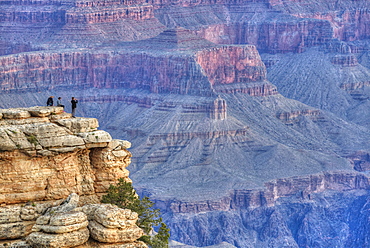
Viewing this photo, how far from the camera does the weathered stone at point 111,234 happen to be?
4488cm

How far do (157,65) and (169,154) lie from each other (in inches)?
562

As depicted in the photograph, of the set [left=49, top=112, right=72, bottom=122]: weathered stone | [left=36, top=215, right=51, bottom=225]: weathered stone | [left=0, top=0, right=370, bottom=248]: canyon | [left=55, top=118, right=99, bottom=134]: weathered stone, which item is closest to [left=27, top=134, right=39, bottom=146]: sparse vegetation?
[left=55, top=118, right=99, bottom=134]: weathered stone

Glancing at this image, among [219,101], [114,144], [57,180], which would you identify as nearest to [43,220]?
[57,180]

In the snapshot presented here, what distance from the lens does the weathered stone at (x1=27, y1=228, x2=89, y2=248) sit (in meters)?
A: 43.9

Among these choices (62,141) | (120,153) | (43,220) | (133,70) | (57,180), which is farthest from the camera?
(133,70)

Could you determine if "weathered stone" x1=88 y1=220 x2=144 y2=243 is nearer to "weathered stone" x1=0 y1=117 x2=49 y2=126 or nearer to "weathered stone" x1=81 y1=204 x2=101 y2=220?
"weathered stone" x1=81 y1=204 x2=101 y2=220

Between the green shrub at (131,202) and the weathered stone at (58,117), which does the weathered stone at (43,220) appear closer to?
the green shrub at (131,202)

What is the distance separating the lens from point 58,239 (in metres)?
44.0

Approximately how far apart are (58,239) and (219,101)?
85.9m

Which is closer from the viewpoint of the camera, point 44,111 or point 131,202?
point 44,111

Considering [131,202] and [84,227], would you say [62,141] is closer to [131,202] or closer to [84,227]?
[84,227]

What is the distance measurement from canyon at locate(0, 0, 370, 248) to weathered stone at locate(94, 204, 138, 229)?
56104 mm

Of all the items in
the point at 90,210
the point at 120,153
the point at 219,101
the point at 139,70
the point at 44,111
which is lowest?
the point at 219,101

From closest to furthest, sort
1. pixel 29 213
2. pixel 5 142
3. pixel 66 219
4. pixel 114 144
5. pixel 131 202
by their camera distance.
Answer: pixel 66 219 → pixel 5 142 → pixel 29 213 → pixel 114 144 → pixel 131 202
